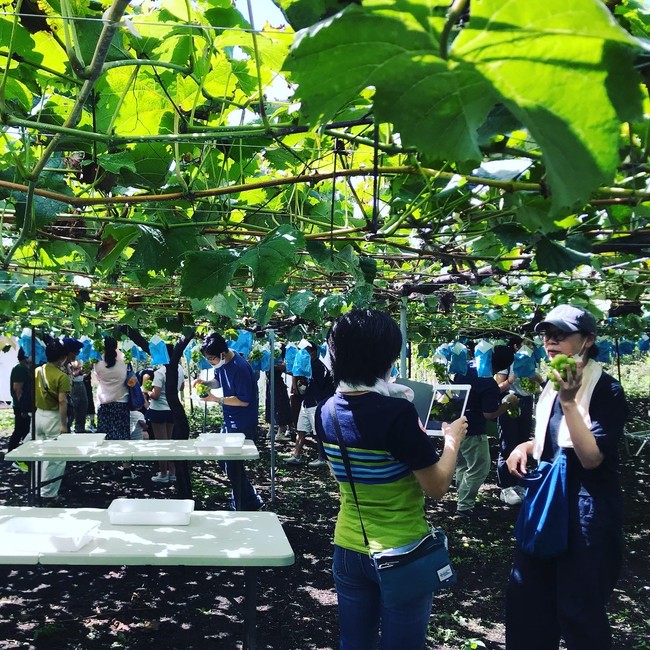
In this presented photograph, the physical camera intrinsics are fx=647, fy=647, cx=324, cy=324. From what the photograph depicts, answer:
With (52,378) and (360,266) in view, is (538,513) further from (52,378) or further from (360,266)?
(52,378)

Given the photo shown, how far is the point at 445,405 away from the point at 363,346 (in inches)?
22.8

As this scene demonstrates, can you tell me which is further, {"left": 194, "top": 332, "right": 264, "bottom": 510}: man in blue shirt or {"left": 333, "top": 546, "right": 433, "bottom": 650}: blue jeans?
{"left": 194, "top": 332, "right": 264, "bottom": 510}: man in blue shirt

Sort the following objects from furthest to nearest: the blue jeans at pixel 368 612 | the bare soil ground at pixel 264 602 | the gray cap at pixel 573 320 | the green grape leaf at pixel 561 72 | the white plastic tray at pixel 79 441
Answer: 1. the white plastic tray at pixel 79 441
2. the bare soil ground at pixel 264 602
3. the gray cap at pixel 573 320
4. the blue jeans at pixel 368 612
5. the green grape leaf at pixel 561 72

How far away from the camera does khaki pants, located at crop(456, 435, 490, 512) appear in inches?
237

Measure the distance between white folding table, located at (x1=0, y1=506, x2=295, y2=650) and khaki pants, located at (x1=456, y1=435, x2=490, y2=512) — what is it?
343 cm

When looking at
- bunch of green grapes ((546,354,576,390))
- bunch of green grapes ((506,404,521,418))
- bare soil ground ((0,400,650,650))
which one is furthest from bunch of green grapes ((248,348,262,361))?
bunch of green grapes ((546,354,576,390))

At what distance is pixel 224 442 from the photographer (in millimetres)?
5062

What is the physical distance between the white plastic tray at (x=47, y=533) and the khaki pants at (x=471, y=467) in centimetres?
405

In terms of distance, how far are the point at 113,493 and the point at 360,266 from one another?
5565 millimetres

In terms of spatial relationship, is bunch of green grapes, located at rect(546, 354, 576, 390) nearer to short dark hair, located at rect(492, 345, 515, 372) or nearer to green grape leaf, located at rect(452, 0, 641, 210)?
green grape leaf, located at rect(452, 0, 641, 210)

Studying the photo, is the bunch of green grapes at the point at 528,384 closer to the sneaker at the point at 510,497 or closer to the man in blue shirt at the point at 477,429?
the man in blue shirt at the point at 477,429

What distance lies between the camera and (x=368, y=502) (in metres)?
2.07

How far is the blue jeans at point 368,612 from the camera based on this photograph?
77.7 inches

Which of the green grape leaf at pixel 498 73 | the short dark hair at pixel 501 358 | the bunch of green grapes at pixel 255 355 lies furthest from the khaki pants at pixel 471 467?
the green grape leaf at pixel 498 73
